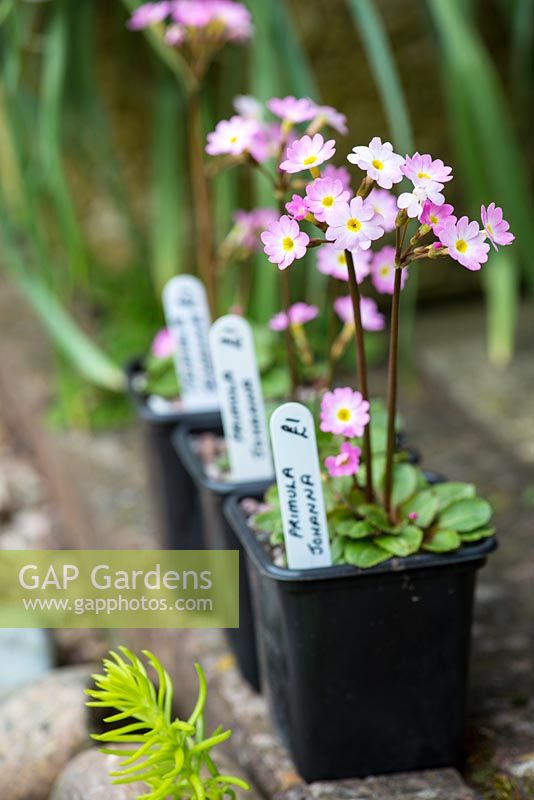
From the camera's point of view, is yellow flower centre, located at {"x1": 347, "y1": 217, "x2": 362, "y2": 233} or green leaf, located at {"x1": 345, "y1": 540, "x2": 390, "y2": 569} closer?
yellow flower centre, located at {"x1": 347, "y1": 217, "x2": 362, "y2": 233}

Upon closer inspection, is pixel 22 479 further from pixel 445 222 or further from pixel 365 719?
pixel 445 222

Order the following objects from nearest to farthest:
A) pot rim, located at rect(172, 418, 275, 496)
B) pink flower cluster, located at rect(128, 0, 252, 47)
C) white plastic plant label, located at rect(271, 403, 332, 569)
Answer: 1. white plastic plant label, located at rect(271, 403, 332, 569)
2. pot rim, located at rect(172, 418, 275, 496)
3. pink flower cluster, located at rect(128, 0, 252, 47)

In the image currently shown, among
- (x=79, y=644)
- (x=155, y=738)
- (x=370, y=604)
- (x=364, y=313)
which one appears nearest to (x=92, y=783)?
(x=155, y=738)

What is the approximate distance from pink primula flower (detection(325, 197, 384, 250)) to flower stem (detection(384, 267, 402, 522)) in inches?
1.9

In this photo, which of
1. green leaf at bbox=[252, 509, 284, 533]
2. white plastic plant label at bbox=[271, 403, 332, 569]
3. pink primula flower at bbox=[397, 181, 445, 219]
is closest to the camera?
pink primula flower at bbox=[397, 181, 445, 219]

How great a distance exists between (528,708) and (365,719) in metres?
0.19

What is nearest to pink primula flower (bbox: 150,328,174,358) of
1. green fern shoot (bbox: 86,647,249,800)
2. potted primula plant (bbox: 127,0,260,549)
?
potted primula plant (bbox: 127,0,260,549)

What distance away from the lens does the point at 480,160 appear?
1601mm

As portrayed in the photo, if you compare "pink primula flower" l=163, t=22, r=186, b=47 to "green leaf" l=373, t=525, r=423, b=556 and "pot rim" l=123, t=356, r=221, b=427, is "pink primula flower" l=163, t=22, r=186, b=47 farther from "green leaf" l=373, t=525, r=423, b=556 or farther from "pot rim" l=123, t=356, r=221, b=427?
"green leaf" l=373, t=525, r=423, b=556

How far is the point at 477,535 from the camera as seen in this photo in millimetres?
929

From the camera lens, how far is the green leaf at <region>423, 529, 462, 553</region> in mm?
906

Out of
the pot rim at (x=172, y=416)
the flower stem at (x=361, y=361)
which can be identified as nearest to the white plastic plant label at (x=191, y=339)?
the pot rim at (x=172, y=416)

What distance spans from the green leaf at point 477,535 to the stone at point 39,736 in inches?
18.6

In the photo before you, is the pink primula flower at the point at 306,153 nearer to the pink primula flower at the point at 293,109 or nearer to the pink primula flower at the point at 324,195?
the pink primula flower at the point at 324,195
